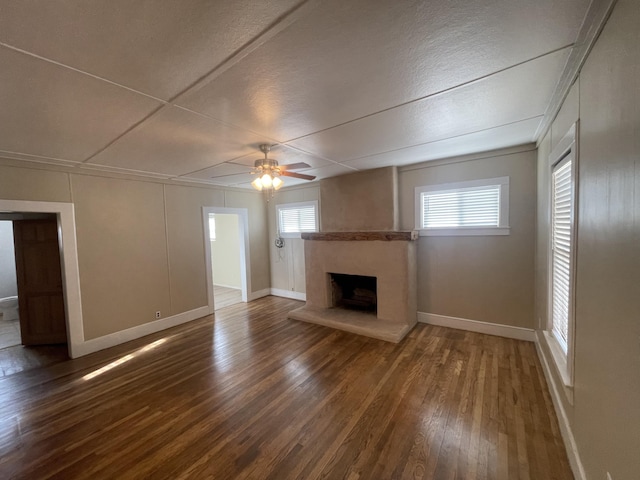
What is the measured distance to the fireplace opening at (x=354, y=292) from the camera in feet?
14.8

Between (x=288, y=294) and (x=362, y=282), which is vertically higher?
(x=362, y=282)

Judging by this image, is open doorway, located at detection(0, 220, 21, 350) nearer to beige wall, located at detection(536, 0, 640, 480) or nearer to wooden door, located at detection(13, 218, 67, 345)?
wooden door, located at detection(13, 218, 67, 345)

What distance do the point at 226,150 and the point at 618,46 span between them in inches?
116

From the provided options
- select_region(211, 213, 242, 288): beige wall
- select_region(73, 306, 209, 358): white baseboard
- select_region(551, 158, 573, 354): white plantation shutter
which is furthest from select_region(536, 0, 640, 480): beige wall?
select_region(211, 213, 242, 288): beige wall

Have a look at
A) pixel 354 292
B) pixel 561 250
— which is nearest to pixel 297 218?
pixel 354 292

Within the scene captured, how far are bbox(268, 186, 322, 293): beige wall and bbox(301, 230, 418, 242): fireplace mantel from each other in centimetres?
110

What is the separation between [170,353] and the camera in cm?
340

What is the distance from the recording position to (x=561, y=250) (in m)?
2.14

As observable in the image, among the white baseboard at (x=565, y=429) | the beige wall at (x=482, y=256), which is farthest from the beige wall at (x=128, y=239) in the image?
→ the white baseboard at (x=565, y=429)

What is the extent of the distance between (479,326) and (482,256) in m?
1.02

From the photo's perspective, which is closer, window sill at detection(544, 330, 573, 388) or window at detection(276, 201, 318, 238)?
window sill at detection(544, 330, 573, 388)

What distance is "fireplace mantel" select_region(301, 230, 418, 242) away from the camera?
146 inches

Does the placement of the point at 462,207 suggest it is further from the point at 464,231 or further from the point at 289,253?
the point at 289,253

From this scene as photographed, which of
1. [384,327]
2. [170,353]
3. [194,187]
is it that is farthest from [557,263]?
[194,187]
